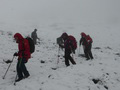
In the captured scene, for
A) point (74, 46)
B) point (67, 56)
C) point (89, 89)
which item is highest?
point (74, 46)

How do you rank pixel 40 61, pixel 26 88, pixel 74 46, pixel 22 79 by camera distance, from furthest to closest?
A: pixel 40 61
pixel 74 46
pixel 22 79
pixel 26 88

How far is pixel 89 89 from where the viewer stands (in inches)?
281

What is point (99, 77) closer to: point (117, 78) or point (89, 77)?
point (89, 77)

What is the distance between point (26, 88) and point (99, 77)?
4.18 m

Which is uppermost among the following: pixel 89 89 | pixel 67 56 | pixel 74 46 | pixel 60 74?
pixel 74 46

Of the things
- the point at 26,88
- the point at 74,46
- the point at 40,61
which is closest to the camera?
the point at 26,88

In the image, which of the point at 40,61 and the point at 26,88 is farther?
the point at 40,61

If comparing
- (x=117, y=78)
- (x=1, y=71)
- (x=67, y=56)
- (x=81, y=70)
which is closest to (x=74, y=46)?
(x=67, y=56)

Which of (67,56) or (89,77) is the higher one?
(67,56)

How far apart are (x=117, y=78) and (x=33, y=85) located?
510cm

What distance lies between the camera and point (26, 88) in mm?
6910

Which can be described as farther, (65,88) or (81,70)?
(81,70)

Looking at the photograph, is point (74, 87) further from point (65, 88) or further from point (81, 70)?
point (81, 70)

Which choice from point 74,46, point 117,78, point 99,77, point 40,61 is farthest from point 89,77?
point 40,61
